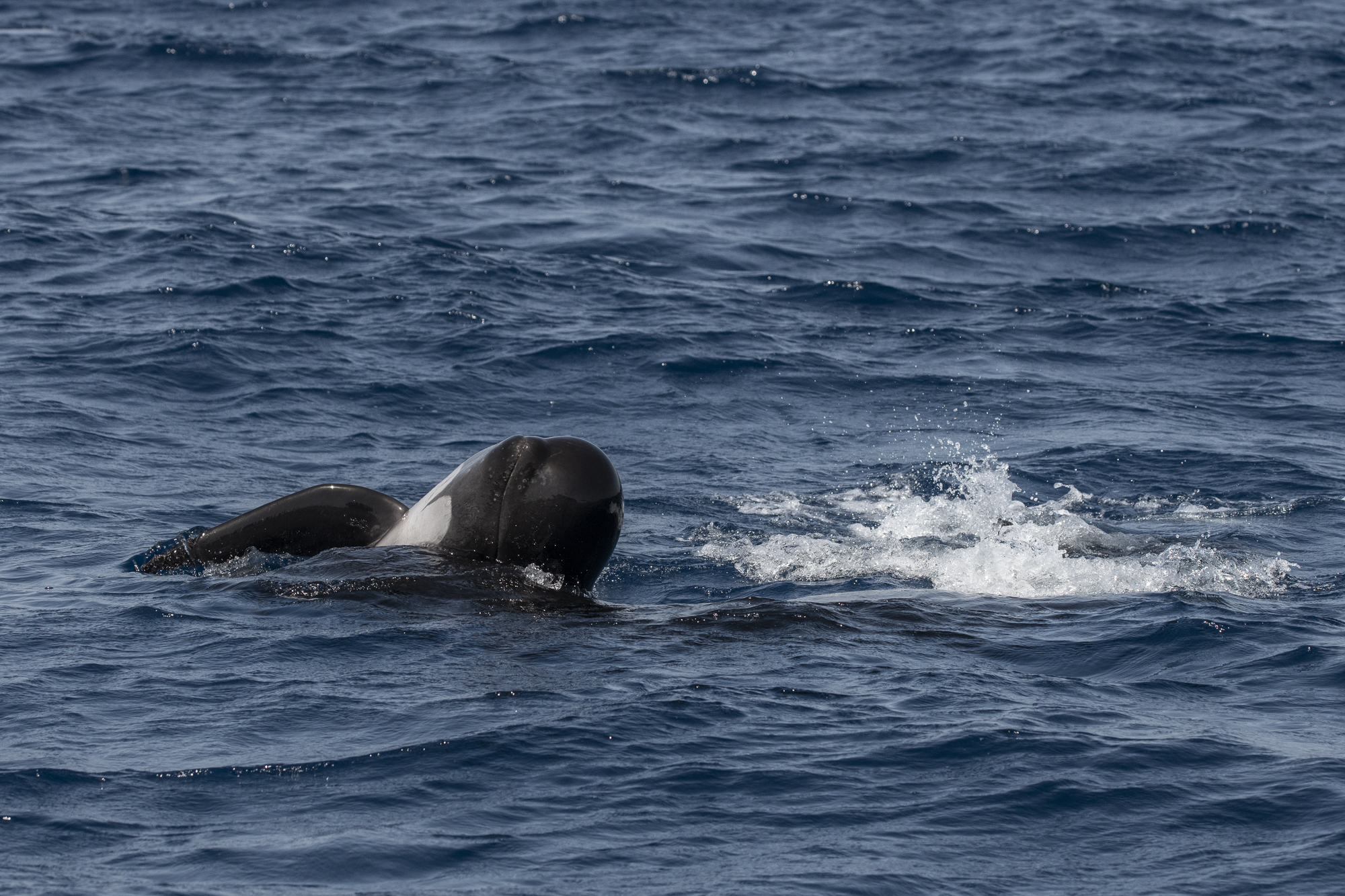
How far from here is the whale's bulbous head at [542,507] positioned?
32.8 ft

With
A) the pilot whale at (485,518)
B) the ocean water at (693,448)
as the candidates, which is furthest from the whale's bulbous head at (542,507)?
the ocean water at (693,448)

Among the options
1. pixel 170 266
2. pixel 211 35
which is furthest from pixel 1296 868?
pixel 211 35

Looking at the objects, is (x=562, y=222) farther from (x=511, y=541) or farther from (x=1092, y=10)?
(x=1092, y=10)

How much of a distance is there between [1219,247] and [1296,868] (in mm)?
18535

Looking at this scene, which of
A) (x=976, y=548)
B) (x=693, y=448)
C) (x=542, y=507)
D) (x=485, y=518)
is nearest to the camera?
(x=542, y=507)

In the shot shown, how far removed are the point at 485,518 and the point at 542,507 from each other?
1.65 ft

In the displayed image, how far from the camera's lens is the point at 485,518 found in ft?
34.1

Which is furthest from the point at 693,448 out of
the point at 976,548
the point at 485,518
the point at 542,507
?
the point at 542,507

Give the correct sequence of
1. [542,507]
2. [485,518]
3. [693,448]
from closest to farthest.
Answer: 1. [542,507]
2. [485,518]
3. [693,448]

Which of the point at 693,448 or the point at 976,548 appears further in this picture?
the point at 693,448

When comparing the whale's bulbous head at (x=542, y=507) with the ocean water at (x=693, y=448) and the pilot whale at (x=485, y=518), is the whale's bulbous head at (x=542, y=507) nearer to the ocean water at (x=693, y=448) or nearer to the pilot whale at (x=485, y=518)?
the pilot whale at (x=485, y=518)

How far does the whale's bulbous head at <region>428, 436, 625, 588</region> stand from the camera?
10000 millimetres

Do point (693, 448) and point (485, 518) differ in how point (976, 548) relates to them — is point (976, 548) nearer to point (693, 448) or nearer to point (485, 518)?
point (693, 448)

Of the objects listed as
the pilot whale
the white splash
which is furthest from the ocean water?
the pilot whale
